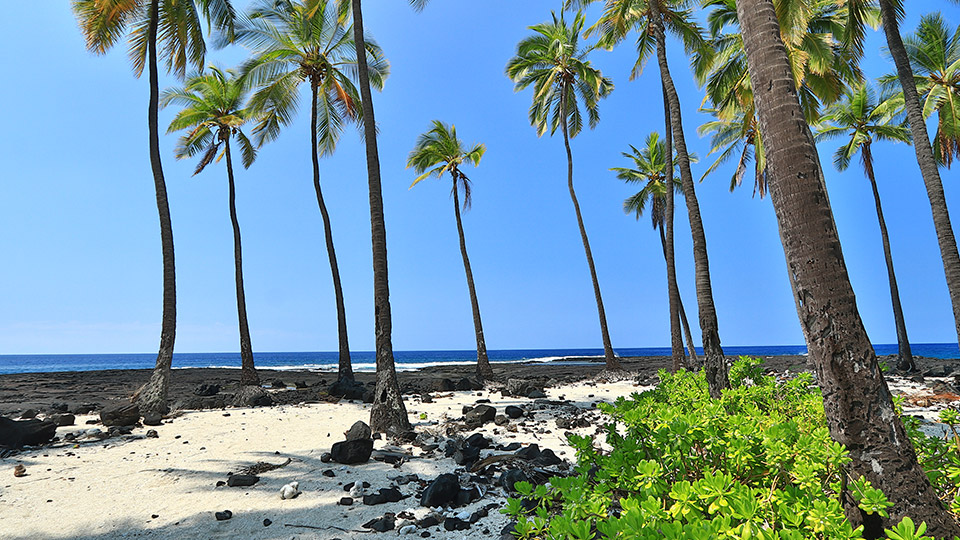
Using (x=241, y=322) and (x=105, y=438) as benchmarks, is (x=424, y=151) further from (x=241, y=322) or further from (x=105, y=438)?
(x=105, y=438)

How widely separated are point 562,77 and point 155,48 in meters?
16.8

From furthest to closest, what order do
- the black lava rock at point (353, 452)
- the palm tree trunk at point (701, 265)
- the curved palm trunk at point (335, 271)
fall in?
the curved palm trunk at point (335, 271) → the palm tree trunk at point (701, 265) → the black lava rock at point (353, 452)

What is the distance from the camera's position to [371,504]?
16.4ft

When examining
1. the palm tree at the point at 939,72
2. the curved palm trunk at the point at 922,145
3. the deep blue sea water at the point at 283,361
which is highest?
the palm tree at the point at 939,72

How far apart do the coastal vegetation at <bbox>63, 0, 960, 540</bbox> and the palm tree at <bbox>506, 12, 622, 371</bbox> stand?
10 cm

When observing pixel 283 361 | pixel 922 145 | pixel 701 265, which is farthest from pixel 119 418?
pixel 283 361

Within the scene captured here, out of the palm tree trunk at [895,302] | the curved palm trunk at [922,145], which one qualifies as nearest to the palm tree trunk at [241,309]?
the curved palm trunk at [922,145]

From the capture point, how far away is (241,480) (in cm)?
570

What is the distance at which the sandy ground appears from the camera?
4.57 metres

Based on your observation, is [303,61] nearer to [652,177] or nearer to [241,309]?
[241,309]

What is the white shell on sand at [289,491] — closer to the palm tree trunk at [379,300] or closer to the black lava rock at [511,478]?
the black lava rock at [511,478]

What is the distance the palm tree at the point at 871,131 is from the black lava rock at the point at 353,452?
71.2 ft

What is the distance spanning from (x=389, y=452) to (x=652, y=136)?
26.0m

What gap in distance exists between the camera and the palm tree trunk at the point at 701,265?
8.65 m
